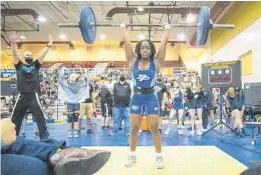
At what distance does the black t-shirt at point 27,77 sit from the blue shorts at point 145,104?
1434mm

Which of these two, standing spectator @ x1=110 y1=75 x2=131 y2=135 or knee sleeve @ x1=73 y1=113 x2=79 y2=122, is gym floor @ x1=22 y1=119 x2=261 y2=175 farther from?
standing spectator @ x1=110 y1=75 x2=131 y2=135

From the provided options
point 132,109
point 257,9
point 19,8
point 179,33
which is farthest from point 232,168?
point 179,33

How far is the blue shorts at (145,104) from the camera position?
3131 mm

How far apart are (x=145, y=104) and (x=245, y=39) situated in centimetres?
745

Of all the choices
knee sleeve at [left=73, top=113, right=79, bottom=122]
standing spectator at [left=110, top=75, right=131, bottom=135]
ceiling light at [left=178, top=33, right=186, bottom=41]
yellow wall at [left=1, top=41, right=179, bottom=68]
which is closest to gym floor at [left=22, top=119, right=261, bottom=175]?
knee sleeve at [left=73, top=113, right=79, bottom=122]

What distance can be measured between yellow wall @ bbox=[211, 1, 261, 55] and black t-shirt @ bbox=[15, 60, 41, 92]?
22.4 ft

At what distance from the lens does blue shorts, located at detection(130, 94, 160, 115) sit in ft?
10.3

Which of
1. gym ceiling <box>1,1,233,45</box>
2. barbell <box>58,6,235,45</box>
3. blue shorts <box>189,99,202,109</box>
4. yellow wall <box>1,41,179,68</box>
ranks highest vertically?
gym ceiling <box>1,1,233,45</box>

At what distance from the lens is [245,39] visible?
31.1 ft

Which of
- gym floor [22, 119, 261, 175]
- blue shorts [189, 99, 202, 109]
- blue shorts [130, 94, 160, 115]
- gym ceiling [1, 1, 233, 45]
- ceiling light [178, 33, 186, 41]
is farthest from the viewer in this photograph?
ceiling light [178, 33, 186, 41]

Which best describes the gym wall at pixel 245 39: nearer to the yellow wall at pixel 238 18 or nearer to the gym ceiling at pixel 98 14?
the yellow wall at pixel 238 18

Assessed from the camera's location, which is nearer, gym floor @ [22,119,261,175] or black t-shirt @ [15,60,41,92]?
gym floor @ [22,119,261,175]

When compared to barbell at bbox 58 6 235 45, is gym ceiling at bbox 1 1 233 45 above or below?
above

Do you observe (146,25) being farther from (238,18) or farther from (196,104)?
(238,18)
